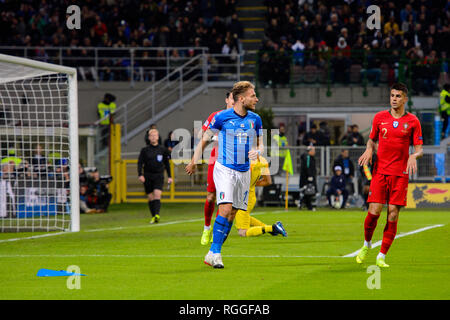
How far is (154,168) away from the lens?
18.6 meters

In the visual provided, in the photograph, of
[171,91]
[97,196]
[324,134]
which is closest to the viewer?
[97,196]

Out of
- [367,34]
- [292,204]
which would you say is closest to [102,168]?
[292,204]

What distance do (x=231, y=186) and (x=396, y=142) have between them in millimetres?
2169

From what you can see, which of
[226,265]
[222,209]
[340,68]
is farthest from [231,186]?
[340,68]

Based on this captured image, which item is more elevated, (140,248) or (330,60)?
(330,60)

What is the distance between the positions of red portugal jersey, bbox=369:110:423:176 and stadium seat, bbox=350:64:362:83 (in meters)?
20.1

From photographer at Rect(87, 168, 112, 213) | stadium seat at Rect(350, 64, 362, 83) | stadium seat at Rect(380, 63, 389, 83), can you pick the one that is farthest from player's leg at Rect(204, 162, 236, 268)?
stadium seat at Rect(380, 63, 389, 83)

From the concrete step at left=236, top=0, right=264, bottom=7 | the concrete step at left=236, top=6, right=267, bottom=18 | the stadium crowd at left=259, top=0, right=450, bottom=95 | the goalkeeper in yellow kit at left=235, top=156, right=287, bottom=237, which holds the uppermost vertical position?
the concrete step at left=236, top=0, right=264, bottom=7

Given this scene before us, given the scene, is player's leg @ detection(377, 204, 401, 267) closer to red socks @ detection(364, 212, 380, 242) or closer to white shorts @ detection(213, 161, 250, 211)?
red socks @ detection(364, 212, 380, 242)

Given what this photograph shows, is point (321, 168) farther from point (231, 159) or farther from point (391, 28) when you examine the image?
point (231, 159)

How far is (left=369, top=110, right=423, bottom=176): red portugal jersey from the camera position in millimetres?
10328
